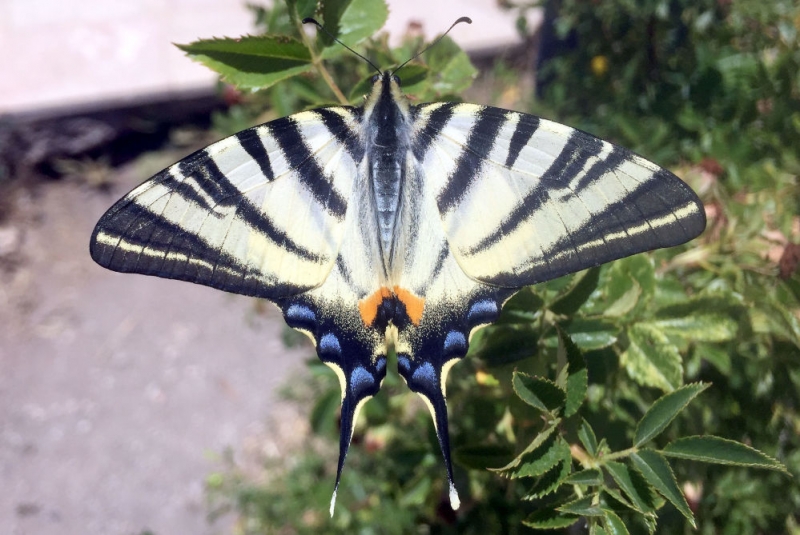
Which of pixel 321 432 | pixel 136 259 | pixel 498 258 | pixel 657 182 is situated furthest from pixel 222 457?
pixel 657 182

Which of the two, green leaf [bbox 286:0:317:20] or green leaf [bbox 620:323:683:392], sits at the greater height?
green leaf [bbox 286:0:317:20]

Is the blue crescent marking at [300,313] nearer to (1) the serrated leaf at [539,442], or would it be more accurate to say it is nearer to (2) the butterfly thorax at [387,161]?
(2) the butterfly thorax at [387,161]

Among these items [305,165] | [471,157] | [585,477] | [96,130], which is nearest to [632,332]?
[585,477]

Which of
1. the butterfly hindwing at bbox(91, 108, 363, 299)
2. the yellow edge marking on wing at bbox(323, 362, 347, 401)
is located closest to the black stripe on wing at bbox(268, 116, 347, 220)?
the butterfly hindwing at bbox(91, 108, 363, 299)

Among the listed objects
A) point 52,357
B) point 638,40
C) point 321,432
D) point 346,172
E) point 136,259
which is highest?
point 638,40

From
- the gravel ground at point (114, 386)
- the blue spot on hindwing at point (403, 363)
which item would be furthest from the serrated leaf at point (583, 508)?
the gravel ground at point (114, 386)

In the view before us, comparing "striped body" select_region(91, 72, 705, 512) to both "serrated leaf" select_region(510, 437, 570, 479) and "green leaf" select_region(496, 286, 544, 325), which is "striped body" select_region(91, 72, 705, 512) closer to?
"green leaf" select_region(496, 286, 544, 325)

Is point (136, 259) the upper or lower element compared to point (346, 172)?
lower

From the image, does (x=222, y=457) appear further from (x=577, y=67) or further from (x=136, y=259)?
(x=577, y=67)
